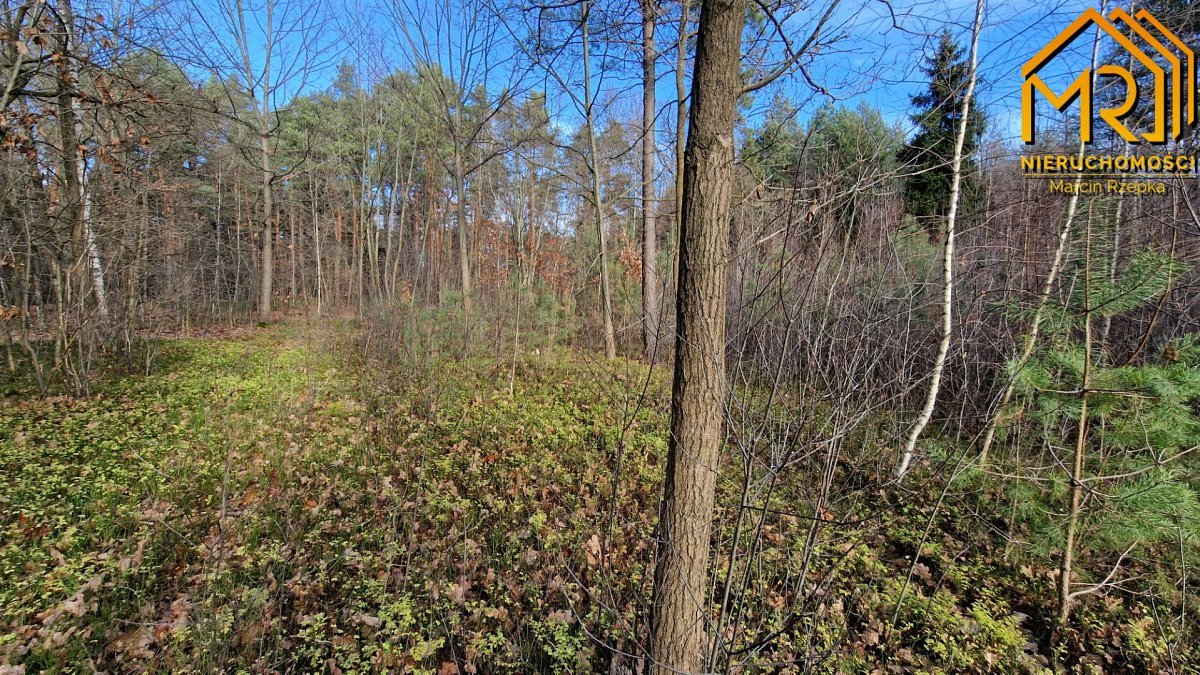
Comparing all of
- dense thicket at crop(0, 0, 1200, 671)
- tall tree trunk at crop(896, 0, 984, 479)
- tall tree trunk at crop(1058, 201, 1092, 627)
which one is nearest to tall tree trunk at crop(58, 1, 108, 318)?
dense thicket at crop(0, 0, 1200, 671)

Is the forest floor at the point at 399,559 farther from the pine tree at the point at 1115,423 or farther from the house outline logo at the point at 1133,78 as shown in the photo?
the house outline logo at the point at 1133,78

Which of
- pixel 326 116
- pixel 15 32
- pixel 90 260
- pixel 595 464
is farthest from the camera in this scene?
pixel 326 116

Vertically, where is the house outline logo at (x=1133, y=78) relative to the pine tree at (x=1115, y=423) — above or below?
above

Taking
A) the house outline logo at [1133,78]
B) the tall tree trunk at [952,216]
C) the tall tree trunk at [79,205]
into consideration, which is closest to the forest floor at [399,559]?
the tall tree trunk at [952,216]

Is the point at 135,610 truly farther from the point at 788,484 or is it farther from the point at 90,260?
the point at 90,260

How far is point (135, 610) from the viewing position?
238 cm

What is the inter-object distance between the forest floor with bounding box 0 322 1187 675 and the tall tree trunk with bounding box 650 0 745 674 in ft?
0.86

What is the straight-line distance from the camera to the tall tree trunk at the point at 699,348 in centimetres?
162

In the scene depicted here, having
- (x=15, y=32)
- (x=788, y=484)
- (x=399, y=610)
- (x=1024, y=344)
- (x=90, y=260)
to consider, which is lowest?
(x=399, y=610)

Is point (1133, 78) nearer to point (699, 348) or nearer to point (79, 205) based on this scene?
point (699, 348)

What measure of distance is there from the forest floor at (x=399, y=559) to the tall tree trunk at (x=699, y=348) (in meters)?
0.26

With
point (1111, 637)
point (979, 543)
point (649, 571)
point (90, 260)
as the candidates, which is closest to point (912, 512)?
point (979, 543)

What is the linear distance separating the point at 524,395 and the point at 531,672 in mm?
3516

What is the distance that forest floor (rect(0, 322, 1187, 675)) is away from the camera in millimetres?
2229
